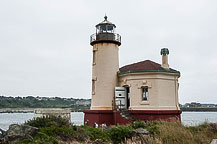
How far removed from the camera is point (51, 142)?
7.93 meters

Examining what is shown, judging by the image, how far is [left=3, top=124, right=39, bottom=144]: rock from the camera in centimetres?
864

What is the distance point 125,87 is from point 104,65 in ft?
8.60

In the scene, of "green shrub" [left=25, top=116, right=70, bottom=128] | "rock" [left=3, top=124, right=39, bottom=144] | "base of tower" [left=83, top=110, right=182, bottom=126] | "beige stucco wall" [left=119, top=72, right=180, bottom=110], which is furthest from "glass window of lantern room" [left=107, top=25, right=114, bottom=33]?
"rock" [left=3, top=124, right=39, bottom=144]

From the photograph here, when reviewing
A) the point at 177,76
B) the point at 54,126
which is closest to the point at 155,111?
the point at 177,76

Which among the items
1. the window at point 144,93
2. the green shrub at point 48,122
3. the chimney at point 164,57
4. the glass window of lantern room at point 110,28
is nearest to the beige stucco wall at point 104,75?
the glass window of lantern room at point 110,28

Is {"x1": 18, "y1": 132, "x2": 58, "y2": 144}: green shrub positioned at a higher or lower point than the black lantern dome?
lower

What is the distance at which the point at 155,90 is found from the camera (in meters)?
18.6

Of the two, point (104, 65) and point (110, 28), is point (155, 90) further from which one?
point (110, 28)

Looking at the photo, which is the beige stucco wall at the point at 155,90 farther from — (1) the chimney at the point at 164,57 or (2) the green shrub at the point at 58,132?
(2) the green shrub at the point at 58,132

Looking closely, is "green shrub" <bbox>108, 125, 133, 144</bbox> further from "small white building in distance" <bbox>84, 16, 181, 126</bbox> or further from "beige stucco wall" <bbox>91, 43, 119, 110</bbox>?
"beige stucco wall" <bbox>91, 43, 119, 110</bbox>

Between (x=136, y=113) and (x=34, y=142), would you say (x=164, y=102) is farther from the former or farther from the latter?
(x=34, y=142)

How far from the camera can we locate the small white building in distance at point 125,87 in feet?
61.3

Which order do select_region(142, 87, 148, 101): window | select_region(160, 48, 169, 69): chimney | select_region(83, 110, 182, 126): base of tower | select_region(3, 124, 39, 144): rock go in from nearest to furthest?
select_region(3, 124, 39, 144): rock, select_region(83, 110, 182, 126): base of tower, select_region(142, 87, 148, 101): window, select_region(160, 48, 169, 69): chimney

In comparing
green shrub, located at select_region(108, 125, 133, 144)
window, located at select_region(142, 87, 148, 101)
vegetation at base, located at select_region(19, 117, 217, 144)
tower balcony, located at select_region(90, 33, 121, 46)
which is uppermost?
tower balcony, located at select_region(90, 33, 121, 46)
